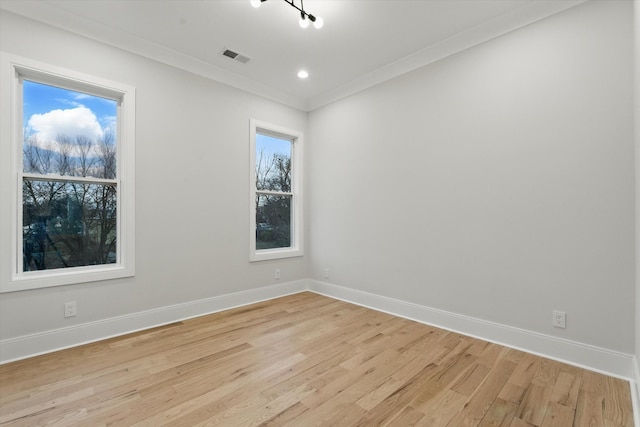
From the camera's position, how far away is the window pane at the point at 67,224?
251 cm

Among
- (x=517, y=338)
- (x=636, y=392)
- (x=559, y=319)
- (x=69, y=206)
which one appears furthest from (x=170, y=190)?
(x=636, y=392)

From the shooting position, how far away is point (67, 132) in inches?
105

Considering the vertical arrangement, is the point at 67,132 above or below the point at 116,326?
above

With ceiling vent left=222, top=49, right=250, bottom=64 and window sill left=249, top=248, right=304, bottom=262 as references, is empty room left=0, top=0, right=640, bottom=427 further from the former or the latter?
window sill left=249, top=248, right=304, bottom=262

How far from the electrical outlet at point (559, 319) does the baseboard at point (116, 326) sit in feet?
9.91

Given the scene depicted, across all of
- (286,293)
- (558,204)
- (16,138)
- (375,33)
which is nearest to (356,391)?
(558,204)

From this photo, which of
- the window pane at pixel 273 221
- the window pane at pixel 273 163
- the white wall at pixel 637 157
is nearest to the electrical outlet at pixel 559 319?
the white wall at pixel 637 157

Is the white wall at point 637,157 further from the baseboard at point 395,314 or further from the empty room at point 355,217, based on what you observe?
the baseboard at point 395,314

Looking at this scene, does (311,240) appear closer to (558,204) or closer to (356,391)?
(356,391)

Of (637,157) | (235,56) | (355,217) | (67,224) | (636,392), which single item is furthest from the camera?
(355,217)

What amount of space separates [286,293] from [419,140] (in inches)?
104

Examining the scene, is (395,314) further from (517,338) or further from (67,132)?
(67,132)

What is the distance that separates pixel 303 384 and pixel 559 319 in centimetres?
205

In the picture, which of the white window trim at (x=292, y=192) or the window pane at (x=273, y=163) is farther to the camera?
the window pane at (x=273, y=163)
